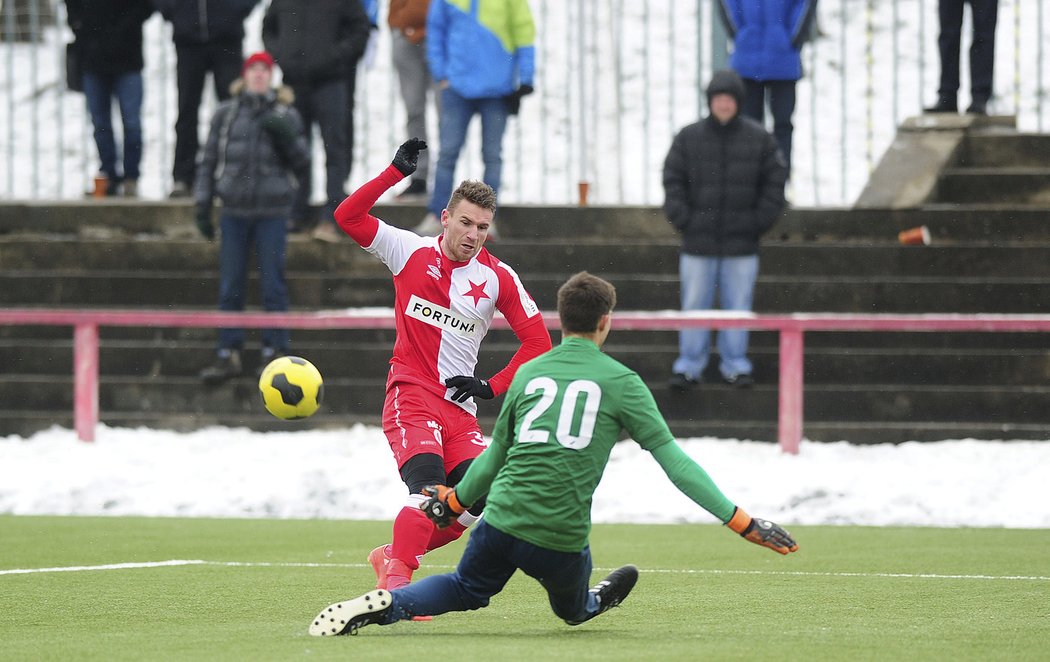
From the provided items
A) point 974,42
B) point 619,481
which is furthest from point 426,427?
point 974,42

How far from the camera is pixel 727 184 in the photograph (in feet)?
48.8

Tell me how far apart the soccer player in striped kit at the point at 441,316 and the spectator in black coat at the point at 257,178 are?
6863mm

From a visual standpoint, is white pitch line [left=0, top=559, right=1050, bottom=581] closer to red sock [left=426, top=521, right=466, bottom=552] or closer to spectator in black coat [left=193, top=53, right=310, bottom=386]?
red sock [left=426, top=521, right=466, bottom=552]

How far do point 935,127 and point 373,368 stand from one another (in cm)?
Result: 575

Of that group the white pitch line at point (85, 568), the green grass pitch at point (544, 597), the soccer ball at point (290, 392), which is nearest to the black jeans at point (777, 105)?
the green grass pitch at point (544, 597)

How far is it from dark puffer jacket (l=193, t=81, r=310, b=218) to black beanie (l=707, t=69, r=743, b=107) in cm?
340

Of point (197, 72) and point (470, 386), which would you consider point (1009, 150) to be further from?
point (470, 386)

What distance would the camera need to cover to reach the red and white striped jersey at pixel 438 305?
8.41 meters

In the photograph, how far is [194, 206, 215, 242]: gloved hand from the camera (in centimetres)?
1569

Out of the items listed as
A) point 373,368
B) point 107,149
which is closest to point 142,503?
point 373,368

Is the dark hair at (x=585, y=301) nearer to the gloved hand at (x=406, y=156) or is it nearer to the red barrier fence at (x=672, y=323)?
the gloved hand at (x=406, y=156)

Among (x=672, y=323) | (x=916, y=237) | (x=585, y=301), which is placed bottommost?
(x=672, y=323)

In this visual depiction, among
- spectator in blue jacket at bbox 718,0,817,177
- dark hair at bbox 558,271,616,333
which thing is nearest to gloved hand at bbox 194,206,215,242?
spectator in blue jacket at bbox 718,0,817,177

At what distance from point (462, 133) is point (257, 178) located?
5.87ft
